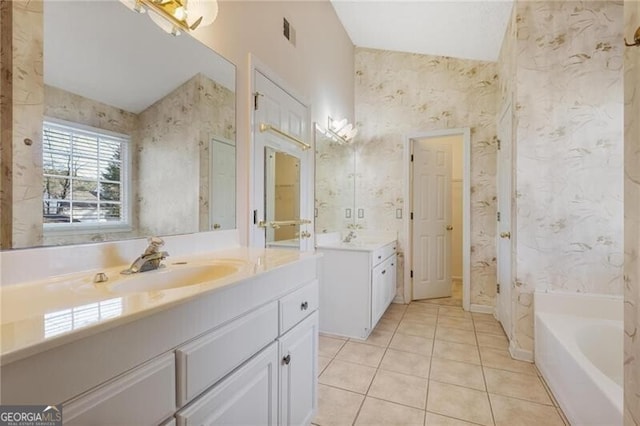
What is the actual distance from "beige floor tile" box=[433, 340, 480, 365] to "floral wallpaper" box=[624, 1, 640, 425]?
55.7 inches

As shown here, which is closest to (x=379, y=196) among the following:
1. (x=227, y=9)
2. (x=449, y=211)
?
(x=449, y=211)

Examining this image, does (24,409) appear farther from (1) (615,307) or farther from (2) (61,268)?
(1) (615,307)

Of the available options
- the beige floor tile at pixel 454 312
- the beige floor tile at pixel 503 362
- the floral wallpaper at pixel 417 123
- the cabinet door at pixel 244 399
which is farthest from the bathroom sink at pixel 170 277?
the beige floor tile at pixel 454 312

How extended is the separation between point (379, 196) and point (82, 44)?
10.00 ft

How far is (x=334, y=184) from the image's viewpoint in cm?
316

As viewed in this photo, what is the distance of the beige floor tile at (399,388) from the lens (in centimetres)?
174

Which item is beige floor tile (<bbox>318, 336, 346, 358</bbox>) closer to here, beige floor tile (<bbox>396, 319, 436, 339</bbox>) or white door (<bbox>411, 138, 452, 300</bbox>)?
beige floor tile (<bbox>396, 319, 436, 339</bbox>)

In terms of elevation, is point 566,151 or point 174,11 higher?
point 174,11

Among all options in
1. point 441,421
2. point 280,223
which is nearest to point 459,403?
point 441,421

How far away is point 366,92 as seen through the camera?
3.72 meters

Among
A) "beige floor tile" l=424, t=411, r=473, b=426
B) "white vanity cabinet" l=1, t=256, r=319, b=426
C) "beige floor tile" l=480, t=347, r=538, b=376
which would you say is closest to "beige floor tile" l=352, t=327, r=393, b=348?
"beige floor tile" l=480, t=347, r=538, b=376

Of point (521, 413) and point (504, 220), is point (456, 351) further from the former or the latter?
point (504, 220)

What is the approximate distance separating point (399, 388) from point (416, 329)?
1023 mm

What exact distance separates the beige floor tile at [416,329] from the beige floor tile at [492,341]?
379mm
